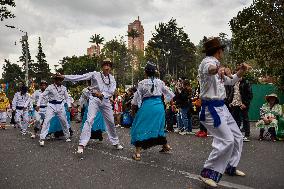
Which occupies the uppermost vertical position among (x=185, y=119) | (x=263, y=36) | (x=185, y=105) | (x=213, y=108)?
(x=263, y=36)

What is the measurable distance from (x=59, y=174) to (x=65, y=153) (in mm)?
2811


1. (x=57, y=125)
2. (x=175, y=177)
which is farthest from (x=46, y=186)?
(x=57, y=125)

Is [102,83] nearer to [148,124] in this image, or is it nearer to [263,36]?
[148,124]

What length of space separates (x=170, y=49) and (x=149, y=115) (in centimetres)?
9054

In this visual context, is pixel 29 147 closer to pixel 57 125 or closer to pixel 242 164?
pixel 57 125

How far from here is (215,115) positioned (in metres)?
5.78

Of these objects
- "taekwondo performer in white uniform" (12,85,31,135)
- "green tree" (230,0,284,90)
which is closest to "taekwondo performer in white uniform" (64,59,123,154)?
"taekwondo performer in white uniform" (12,85,31,135)

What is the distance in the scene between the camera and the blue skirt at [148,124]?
841 centimetres

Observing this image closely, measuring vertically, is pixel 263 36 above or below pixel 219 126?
above

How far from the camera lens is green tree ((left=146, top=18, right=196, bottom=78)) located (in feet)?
317

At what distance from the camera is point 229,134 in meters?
5.75

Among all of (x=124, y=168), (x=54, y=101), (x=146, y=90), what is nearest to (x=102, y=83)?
(x=146, y=90)

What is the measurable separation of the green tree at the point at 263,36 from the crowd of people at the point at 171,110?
10375mm

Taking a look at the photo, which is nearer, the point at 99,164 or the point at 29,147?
the point at 99,164
